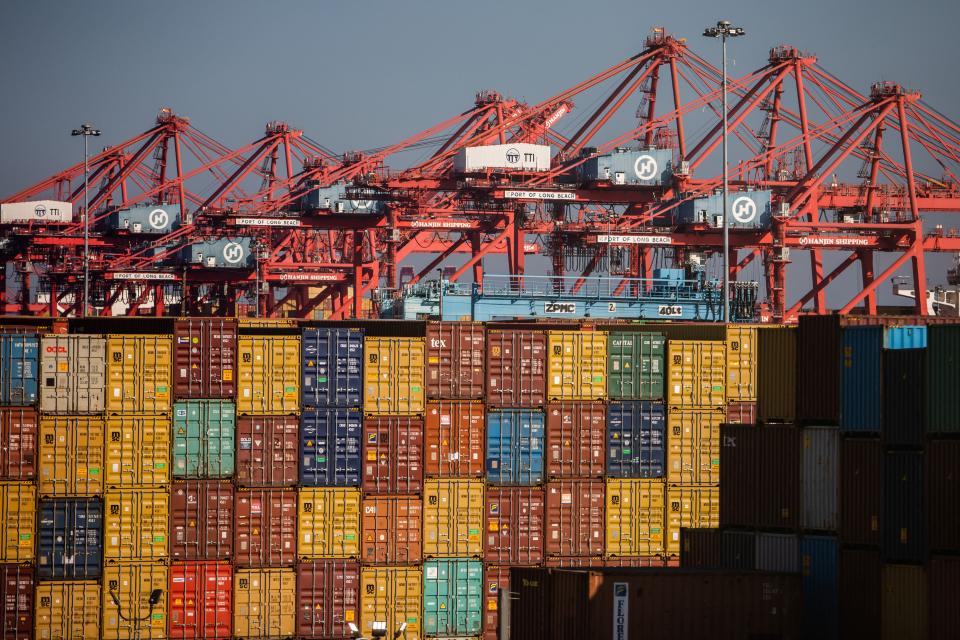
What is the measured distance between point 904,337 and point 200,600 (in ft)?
67.9

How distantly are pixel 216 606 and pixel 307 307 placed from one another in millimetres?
67528

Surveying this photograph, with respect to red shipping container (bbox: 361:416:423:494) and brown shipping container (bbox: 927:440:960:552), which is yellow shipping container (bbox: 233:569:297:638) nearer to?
red shipping container (bbox: 361:416:423:494)

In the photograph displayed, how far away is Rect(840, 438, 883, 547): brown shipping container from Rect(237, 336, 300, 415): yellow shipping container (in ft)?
54.9

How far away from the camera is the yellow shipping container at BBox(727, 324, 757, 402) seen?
44.9 m

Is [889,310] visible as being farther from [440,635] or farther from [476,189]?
[440,635]

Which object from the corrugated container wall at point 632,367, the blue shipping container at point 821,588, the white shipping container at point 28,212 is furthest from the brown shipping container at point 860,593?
the white shipping container at point 28,212

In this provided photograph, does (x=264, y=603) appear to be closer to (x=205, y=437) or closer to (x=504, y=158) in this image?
(x=205, y=437)

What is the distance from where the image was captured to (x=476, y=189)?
75.6 metres

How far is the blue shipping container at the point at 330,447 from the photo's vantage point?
4341 centimetres

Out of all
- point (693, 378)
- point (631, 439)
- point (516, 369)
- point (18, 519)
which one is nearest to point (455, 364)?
point (516, 369)

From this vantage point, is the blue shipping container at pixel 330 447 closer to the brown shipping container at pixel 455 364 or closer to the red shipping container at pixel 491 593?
the brown shipping container at pixel 455 364

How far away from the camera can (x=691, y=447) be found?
44.8 m

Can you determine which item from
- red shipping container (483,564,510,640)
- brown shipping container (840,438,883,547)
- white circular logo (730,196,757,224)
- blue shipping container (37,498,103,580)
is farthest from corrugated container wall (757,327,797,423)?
white circular logo (730,196,757,224)

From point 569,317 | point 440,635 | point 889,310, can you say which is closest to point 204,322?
point 440,635
